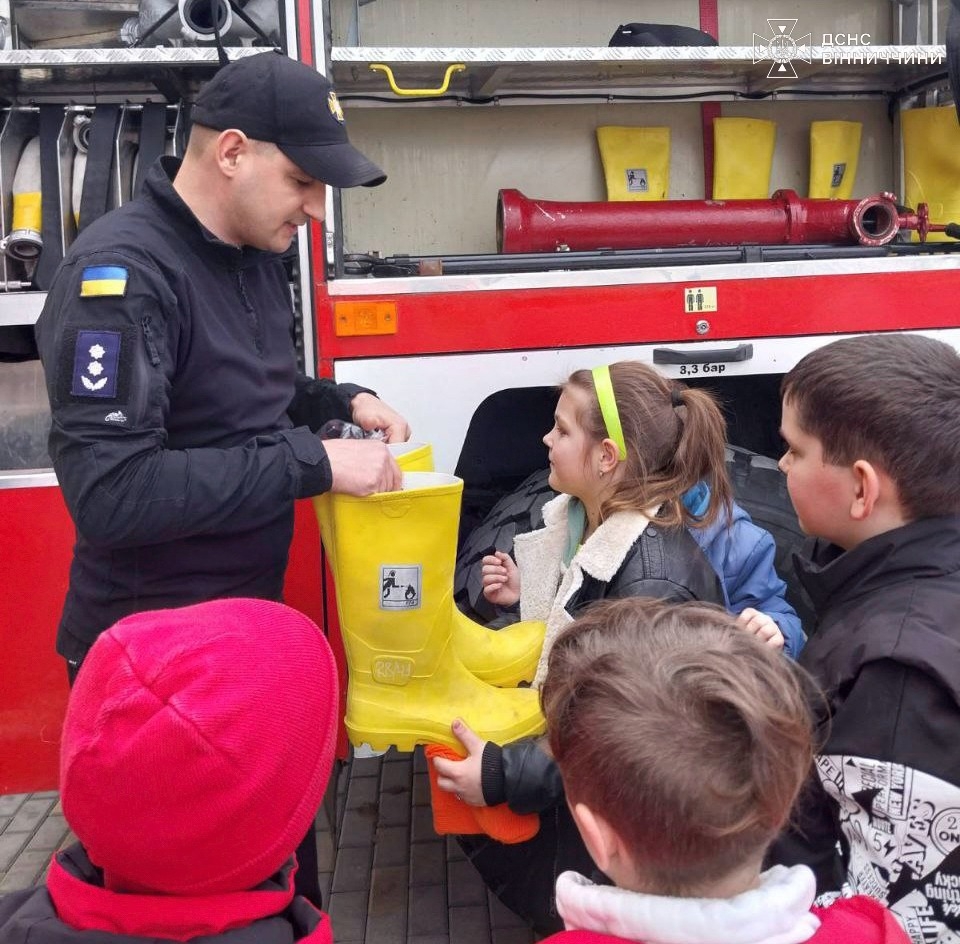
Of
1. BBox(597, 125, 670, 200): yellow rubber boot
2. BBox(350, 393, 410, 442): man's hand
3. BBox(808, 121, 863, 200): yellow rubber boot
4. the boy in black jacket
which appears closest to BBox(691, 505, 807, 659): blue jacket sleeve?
the boy in black jacket

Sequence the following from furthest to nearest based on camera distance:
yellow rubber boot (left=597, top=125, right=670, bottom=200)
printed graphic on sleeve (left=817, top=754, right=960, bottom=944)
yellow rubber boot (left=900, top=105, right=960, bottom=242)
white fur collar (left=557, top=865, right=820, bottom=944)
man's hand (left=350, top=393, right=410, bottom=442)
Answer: yellow rubber boot (left=597, top=125, right=670, bottom=200) < yellow rubber boot (left=900, top=105, right=960, bottom=242) < man's hand (left=350, top=393, right=410, bottom=442) < printed graphic on sleeve (left=817, top=754, right=960, bottom=944) < white fur collar (left=557, top=865, right=820, bottom=944)

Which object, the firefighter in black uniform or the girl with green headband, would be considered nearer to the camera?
the firefighter in black uniform

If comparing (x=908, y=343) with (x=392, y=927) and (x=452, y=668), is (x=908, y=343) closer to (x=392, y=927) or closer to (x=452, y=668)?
(x=452, y=668)

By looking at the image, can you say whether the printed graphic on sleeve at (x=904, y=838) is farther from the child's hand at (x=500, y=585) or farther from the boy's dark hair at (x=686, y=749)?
the child's hand at (x=500, y=585)

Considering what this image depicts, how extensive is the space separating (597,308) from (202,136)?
4.07ft

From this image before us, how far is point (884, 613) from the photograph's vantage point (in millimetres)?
1405

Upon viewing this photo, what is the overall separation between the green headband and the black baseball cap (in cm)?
62

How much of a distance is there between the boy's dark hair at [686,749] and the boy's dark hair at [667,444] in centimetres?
102

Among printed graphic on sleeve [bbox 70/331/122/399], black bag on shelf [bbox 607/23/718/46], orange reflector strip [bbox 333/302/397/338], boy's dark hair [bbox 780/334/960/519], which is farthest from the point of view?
black bag on shelf [bbox 607/23/718/46]

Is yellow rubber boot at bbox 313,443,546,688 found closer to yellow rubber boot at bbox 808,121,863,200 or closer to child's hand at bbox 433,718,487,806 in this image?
child's hand at bbox 433,718,487,806

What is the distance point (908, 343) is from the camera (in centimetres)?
159

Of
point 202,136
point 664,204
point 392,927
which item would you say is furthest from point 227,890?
point 664,204

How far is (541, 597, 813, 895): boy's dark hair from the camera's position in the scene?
3.18 feet

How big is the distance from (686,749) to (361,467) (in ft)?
3.30
